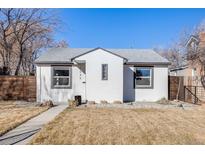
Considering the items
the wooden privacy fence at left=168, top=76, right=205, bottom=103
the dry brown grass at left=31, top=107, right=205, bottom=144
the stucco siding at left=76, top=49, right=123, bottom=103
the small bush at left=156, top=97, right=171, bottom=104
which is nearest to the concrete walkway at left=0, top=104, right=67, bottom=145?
the dry brown grass at left=31, top=107, right=205, bottom=144

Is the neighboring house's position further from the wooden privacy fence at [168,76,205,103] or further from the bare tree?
the bare tree

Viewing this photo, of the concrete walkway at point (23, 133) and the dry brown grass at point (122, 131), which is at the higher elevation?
the concrete walkway at point (23, 133)

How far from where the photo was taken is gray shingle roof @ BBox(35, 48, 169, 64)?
1786 centimetres

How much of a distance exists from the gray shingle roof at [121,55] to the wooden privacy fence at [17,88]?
1.80 metres

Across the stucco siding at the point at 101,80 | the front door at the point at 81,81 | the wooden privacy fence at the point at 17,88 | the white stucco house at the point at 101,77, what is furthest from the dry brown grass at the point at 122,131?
the wooden privacy fence at the point at 17,88

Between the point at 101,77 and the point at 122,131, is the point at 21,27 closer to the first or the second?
the point at 101,77

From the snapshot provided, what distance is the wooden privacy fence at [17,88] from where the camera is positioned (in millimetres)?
17953

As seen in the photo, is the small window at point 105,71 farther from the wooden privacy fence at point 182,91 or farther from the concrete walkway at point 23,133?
the concrete walkway at point 23,133

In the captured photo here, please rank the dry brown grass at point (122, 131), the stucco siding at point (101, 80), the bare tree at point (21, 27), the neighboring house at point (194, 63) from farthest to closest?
the bare tree at point (21, 27) < the neighboring house at point (194, 63) < the stucco siding at point (101, 80) < the dry brown grass at point (122, 131)
